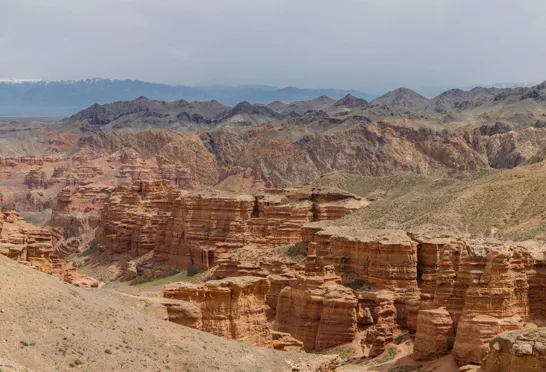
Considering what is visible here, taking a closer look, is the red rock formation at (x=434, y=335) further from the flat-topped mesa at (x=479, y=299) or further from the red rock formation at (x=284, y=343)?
the red rock formation at (x=284, y=343)

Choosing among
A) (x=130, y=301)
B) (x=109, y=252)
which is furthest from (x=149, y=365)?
(x=109, y=252)

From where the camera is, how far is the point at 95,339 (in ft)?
82.3

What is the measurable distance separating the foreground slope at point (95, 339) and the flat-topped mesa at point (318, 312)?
59.6ft

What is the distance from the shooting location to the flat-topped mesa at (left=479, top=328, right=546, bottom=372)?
99.0ft

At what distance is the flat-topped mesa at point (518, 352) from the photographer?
3017 cm

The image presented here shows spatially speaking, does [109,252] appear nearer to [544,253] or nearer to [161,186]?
[161,186]

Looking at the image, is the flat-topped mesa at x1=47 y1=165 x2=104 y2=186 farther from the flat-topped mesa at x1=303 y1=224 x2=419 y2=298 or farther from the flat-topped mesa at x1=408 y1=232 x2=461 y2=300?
the flat-topped mesa at x1=408 y1=232 x2=461 y2=300

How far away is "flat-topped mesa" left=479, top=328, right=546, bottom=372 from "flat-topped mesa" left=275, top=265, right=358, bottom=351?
16285 millimetres

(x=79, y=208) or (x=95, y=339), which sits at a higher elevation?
(x=95, y=339)

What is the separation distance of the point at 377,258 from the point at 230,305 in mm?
19710

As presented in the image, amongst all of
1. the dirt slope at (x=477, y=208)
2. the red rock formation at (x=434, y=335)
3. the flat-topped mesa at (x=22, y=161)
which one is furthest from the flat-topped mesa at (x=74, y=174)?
the red rock formation at (x=434, y=335)

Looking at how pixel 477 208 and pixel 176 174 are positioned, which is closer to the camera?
pixel 477 208

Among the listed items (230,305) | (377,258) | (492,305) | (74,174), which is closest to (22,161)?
(74,174)

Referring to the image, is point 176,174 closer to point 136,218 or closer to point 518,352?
point 136,218
